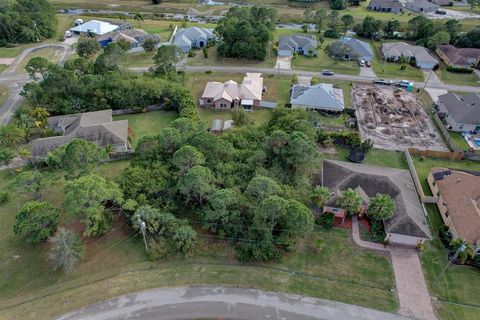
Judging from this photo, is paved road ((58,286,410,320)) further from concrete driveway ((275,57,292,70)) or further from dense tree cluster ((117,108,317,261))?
concrete driveway ((275,57,292,70))

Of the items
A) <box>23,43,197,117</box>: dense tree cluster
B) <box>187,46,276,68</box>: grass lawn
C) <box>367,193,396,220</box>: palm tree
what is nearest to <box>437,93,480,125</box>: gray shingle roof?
<box>367,193,396,220</box>: palm tree

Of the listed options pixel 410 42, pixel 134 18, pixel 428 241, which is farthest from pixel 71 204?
pixel 410 42

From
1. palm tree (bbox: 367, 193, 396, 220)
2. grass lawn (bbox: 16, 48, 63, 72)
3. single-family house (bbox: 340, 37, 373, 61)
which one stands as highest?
single-family house (bbox: 340, 37, 373, 61)

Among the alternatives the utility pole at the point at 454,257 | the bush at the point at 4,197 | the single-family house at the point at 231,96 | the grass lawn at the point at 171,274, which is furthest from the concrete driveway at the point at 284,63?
the bush at the point at 4,197

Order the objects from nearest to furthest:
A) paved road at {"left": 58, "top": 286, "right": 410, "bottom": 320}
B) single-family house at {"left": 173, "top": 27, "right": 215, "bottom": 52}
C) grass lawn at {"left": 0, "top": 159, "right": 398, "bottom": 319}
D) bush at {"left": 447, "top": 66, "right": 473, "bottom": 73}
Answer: paved road at {"left": 58, "top": 286, "right": 410, "bottom": 320} < grass lawn at {"left": 0, "top": 159, "right": 398, "bottom": 319} < bush at {"left": 447, "top": 66, "right": 473, "bottom": 73} < single-family house at {"left": 173, "top": 27, "right": 215, "bottom": 52}

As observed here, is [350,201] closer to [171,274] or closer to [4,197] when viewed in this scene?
[171,274]

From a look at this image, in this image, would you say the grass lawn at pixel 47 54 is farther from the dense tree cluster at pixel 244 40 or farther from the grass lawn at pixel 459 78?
the grass lawn at pixel 459 78

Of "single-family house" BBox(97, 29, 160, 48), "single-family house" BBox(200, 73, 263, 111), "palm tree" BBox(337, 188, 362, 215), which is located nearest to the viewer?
"palm tree" BBox(337, 188, 362, 215)

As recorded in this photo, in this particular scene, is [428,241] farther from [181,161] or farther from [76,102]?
[76,102]
